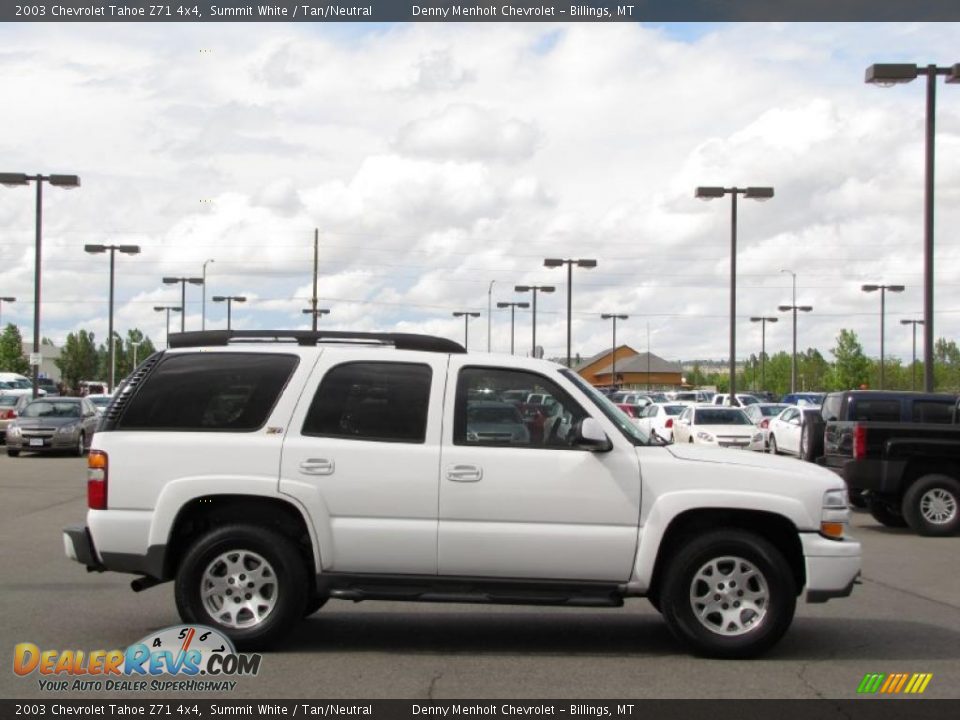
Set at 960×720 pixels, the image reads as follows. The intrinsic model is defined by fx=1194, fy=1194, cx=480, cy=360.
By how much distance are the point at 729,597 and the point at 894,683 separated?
1.11 metres

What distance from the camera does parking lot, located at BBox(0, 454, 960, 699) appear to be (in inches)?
275

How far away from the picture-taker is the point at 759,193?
36.3 metres

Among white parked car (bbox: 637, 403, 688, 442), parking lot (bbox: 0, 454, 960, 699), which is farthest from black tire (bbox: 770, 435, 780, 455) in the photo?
parking lot (bbox: 0, 454, 960, 699)

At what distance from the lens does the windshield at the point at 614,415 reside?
8.02 meters

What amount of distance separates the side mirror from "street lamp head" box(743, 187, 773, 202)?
30154 millimetres

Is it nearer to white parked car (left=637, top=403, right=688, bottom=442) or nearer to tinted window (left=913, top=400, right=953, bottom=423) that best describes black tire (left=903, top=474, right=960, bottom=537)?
tinted window (left=913, top=400, right=953, bottom=423)

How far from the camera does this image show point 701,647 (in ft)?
25.3

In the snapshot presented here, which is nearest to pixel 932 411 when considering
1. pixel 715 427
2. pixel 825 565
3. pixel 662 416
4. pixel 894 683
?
pixel 825 565

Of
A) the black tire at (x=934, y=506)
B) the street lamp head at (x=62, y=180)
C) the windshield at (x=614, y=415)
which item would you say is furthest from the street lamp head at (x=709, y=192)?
the windshield at (x=614, y=415)

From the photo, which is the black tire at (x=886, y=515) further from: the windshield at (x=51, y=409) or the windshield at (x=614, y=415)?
the windshield at (x=51, y=409)

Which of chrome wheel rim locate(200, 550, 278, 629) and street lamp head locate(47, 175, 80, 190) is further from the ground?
street lamp head locate(47, 175, 80, 190)

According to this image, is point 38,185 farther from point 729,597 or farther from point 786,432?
point 729,597

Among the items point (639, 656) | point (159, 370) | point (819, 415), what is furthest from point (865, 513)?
point (159, 370)

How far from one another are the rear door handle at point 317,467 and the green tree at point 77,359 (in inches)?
5378
